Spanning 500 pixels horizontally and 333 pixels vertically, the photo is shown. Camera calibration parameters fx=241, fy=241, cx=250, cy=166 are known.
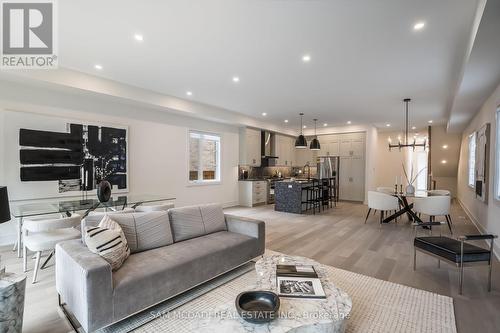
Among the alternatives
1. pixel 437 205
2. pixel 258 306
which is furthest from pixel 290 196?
pixel 258 306

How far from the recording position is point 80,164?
15.2ft

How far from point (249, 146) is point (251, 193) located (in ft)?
5.24

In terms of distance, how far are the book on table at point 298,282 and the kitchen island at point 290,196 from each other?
15.0 feet

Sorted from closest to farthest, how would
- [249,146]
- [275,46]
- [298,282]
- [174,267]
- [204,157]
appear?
[298,282]
[174,267]
[275,46]
[204,157]
[249,146]

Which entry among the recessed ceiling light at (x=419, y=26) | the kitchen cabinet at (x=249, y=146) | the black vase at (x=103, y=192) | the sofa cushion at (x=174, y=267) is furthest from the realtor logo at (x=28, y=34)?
the kitchen cabinet at (x=249, y=146)

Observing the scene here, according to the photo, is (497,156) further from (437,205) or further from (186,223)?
(186,223)

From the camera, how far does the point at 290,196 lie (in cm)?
698

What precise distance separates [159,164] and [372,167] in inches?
288

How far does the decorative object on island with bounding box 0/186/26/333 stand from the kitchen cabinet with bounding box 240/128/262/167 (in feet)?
21.6

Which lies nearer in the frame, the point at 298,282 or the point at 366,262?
the point at 298,282

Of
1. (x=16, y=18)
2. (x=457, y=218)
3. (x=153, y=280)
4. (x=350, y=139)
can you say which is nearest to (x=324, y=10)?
(x=153, y=280)

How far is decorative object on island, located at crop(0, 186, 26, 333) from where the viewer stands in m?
1.67

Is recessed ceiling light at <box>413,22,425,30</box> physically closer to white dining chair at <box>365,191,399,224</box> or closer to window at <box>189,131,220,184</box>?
white dining chair at <box>365,191,399,224</box>

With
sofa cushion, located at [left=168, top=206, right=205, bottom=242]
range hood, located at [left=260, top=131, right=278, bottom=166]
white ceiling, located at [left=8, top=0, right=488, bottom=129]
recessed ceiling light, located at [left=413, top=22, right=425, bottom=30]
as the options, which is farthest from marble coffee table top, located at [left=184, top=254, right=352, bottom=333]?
range hood, located at [left=260, top=131, right=278, bottom=166]
